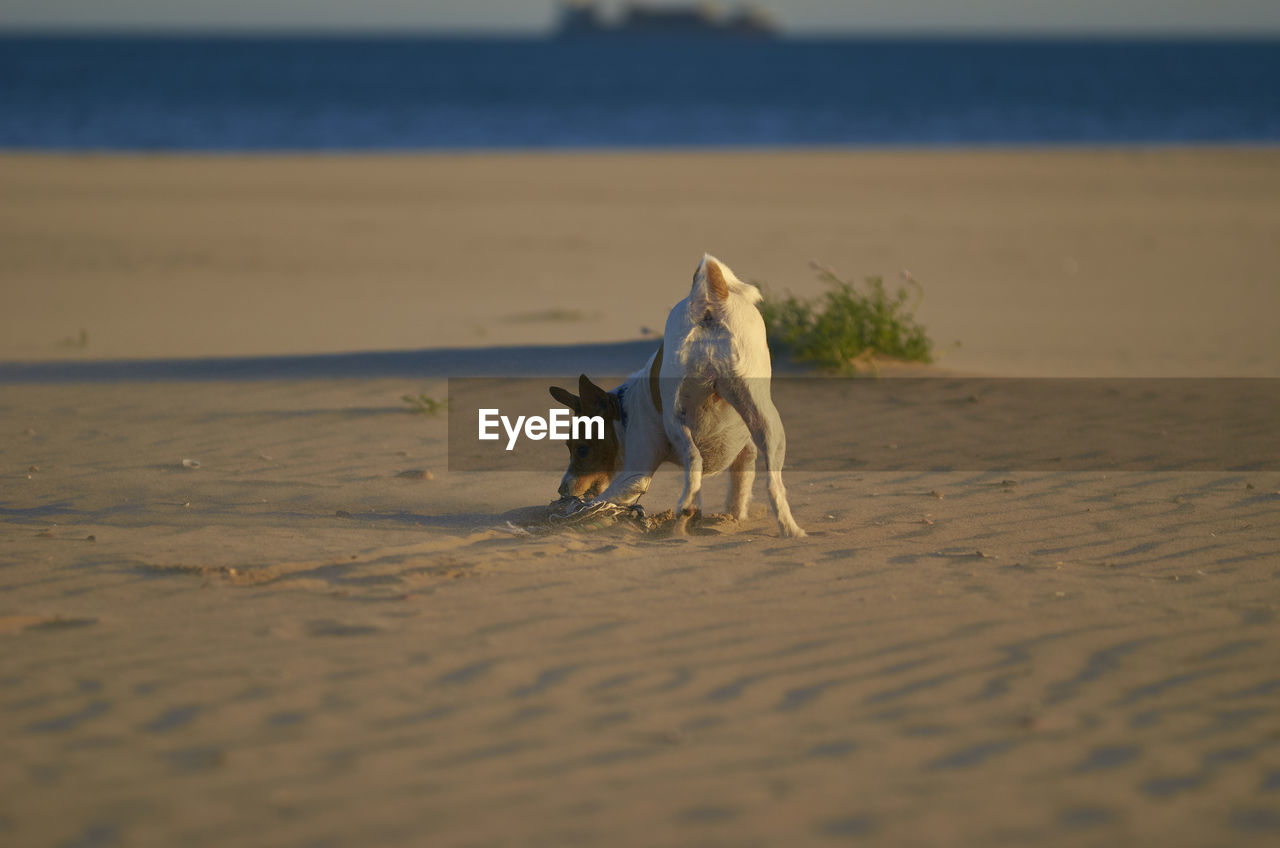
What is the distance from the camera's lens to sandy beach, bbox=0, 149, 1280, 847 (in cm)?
392

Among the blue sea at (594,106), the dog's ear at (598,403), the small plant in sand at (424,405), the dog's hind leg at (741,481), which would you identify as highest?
the blue sea at (594,106)

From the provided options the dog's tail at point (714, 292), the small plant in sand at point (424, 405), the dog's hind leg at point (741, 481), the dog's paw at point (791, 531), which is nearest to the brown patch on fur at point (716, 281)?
the dog's tail at point (714, 292)

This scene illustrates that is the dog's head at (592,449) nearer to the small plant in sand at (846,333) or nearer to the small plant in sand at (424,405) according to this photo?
the small plant in sand at (424,405)

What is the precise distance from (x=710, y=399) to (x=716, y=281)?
62 cm

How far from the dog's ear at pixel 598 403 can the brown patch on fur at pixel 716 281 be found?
1.09 meters

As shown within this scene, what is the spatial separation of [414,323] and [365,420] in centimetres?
496

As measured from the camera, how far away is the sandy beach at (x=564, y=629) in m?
3.92

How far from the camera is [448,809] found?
12.7ft

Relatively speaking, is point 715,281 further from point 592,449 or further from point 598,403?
point 592,449

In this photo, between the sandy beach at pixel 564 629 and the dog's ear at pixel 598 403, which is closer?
the sandy beach at pixel 564 629

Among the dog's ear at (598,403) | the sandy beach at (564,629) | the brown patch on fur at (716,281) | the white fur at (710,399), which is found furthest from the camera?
the dog's ear at (598,403)

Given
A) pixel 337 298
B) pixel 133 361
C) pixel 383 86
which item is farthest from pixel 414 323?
pixel 383 86

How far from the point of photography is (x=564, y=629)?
210 inches

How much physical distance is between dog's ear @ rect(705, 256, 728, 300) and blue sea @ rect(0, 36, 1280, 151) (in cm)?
3619
